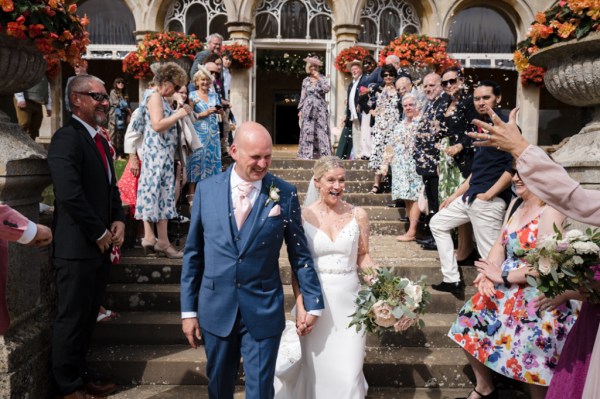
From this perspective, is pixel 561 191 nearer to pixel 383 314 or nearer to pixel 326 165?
pixel 383 314

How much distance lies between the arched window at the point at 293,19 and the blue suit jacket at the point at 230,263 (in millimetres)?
11101

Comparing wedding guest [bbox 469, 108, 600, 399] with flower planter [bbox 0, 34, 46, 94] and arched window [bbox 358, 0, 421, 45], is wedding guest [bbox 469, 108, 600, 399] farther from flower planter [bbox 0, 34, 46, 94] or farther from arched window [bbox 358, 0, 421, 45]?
arched window [bbox 358, 0, 421, 45]

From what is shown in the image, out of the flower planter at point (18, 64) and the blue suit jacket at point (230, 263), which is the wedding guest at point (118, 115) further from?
the blue suit jacket at point (230, 263)

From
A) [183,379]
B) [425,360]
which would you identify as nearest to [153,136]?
[183,379]

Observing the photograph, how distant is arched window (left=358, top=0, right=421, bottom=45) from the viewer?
44.2 ft

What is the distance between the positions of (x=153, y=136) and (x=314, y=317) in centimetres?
278

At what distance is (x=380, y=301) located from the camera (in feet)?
10.4

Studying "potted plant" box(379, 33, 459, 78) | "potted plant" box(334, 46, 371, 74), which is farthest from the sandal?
"potted plant" box(334, 46, 371, 74)

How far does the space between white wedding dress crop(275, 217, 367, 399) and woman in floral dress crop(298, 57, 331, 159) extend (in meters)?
6.45

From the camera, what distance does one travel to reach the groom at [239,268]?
9.79 feet

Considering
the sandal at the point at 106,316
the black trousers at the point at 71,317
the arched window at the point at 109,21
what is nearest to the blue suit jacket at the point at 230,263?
the black trousers at the point at 71,317

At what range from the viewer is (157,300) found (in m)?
4.87

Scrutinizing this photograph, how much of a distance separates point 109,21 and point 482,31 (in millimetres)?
10134

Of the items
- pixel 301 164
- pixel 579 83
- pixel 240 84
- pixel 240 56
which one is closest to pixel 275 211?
pixel 579 83
